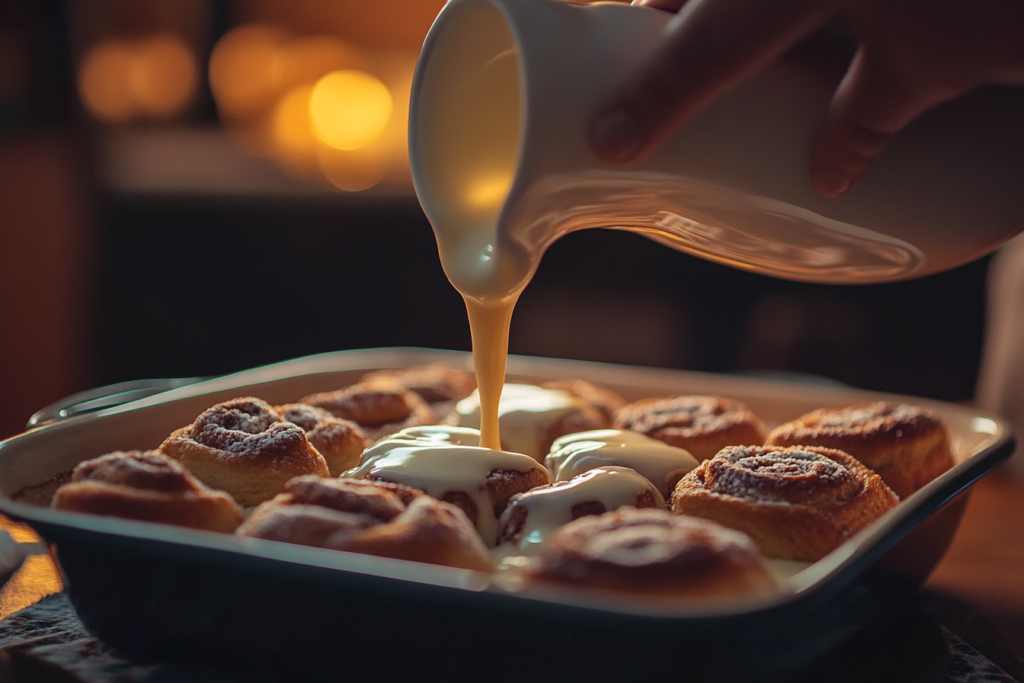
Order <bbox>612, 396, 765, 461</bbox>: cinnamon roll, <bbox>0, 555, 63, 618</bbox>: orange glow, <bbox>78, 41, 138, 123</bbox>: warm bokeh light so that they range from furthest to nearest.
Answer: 1. <bbox>78, 41, 138, 123</bbox>: warm bokeh light
2. <bbox>612, 396, 765, 461</bbox>: cinnamon roll
3. <bbox>0, 555, 63, 618</bbox>: orange glow

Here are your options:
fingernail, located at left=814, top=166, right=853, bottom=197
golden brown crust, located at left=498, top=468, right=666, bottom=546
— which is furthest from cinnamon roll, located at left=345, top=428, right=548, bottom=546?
fingernail, located at left=814, top=166, right=853, bottom=197

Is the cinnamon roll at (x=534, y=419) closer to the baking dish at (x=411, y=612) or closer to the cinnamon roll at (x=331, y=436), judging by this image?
the cinnamon roll at (x=331, y=436)

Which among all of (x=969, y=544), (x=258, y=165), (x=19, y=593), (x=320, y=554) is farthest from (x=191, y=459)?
(x=258, y=165)

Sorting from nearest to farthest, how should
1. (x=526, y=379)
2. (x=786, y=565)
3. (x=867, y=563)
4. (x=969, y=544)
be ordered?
(x=867, y=563)
(x=786, y=565)
(x=969, y=544)
(x=526, y=379)

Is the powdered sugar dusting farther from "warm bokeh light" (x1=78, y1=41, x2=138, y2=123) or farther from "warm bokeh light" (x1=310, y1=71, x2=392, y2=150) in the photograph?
"warm bokeh light" (x1=78, y1=41, x2=138, y2=123)

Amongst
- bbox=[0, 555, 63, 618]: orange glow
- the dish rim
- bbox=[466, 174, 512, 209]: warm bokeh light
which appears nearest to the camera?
the dish rim

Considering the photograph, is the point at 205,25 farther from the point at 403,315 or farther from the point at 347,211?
the point at 403,315

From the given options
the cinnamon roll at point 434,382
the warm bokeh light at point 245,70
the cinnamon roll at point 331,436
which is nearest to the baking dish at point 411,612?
the cinnamon roll at point 331,436
